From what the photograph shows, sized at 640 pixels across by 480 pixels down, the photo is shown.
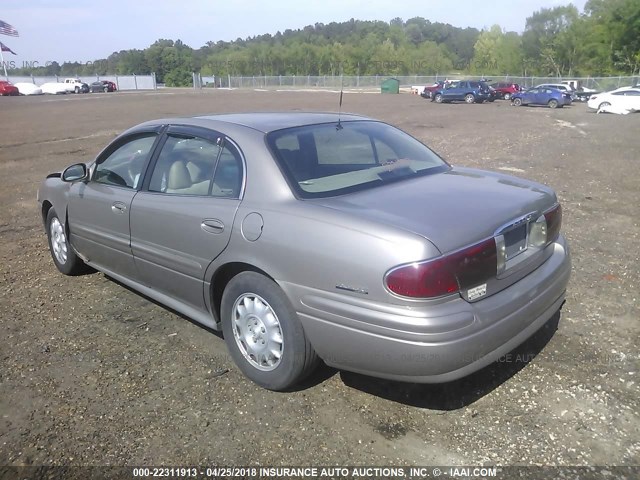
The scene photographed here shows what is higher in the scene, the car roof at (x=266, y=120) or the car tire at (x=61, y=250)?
the car roof at (x=266, y=120)

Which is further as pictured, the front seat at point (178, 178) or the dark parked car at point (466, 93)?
the dark parked car at point (466, 93)

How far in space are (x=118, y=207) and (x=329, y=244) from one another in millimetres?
2114

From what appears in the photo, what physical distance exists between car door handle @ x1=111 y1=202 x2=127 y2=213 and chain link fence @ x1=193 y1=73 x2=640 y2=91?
52.8 meters

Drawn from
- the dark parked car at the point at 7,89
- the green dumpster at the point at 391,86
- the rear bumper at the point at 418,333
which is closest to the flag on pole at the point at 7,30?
the dark parked car at the point at 7,89

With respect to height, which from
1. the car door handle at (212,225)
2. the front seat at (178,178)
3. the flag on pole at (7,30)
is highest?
the flag on pole at (7,30)

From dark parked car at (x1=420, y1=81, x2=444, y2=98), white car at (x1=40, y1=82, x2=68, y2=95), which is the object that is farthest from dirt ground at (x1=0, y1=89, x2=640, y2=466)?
white car at (x1=40, y1=82, x2=68, y2=95)

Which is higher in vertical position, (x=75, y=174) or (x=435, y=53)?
(x=435, y=53)

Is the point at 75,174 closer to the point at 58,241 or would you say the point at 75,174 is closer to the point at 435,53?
the point at 58,241

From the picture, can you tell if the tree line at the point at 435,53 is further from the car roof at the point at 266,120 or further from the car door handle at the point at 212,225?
the car door handle at the point at 212,225

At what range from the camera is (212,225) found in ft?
10.8

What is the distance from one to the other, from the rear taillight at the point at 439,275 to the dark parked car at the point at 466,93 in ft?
131

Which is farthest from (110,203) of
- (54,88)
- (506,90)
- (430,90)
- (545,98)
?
(54,88)

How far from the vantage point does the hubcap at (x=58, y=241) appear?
5.07m

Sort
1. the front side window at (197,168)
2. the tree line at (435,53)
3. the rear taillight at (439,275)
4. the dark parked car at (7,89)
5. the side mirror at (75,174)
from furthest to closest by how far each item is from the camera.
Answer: the tree line at (435,53) < the dark parked car at (7,89) < the side mirror at (75,174) < the front side window at (197,168) < the rear taillight at (439,275)
